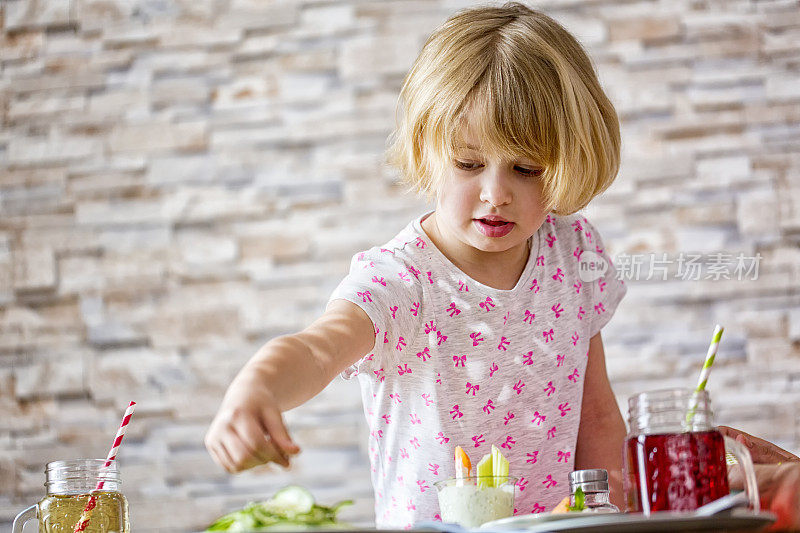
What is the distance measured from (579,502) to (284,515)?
287mm

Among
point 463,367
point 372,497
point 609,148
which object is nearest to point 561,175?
point 609,148

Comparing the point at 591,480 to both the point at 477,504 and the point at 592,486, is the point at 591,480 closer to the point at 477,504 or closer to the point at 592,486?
the point at 592,486

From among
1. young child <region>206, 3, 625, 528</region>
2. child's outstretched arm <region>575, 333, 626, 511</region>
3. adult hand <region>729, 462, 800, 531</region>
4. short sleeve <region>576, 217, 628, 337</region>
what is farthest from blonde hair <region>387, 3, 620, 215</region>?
adult hand <region>729, 462, 800, 531</region>

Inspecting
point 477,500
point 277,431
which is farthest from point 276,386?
point 477,500

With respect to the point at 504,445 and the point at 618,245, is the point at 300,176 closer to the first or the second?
the point at 618,245

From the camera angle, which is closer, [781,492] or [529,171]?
[781,492]

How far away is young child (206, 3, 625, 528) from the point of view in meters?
1.15

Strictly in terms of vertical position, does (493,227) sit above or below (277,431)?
above

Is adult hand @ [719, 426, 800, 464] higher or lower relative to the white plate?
lower

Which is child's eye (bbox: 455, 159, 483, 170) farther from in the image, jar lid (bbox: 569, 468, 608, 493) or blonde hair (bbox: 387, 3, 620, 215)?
jar lid (bbox: 569, 468, 608, 493)

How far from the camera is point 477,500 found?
0.83 meters

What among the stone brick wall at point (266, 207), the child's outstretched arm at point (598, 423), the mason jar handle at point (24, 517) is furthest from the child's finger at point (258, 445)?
the stone brick wall at point (266, 207)

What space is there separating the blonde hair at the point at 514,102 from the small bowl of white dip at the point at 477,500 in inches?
17.8

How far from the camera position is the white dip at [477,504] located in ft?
2.70
